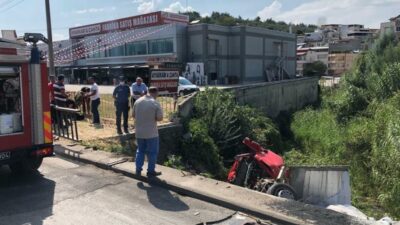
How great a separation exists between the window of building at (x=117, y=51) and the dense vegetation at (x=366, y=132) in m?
34.4

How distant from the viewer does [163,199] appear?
689 centimetres

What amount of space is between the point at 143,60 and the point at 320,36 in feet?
328

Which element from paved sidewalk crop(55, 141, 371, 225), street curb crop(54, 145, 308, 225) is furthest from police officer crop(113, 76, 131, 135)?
paved sidewalk crop(55, 141, 371, 225)

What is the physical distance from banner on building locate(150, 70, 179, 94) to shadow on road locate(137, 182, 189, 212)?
26.4 ft

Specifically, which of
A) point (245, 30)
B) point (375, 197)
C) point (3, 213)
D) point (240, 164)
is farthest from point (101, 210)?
point (245, 30)

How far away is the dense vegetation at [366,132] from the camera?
10883 mm

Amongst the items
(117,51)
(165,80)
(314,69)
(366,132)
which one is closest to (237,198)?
(165,80)

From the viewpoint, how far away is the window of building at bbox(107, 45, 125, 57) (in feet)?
194

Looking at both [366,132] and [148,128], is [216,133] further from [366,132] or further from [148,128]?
[148,128]

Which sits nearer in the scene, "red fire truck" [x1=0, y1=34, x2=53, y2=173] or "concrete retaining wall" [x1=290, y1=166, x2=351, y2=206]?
"red fire truck" [x1=0, y1=34, x2=53, y2=173]

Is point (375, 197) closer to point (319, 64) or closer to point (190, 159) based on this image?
point (190, 159)

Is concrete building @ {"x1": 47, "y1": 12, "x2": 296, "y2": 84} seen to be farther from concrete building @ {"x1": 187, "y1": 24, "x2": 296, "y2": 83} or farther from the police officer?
the police officer

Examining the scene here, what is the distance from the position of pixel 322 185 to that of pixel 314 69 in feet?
230

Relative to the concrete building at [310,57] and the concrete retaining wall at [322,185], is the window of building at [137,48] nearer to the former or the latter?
the concrete building at [310,57]
